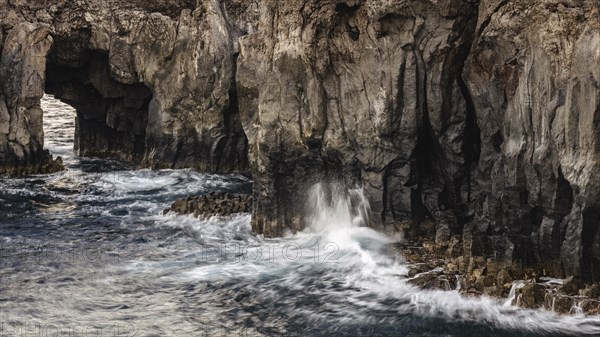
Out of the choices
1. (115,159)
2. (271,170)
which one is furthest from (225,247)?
(115,159)

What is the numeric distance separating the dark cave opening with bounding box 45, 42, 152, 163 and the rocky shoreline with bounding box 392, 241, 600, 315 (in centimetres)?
3283

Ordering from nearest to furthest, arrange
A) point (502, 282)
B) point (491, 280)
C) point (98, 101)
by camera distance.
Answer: point (502, 282), point (491, 280), point (98, 101)

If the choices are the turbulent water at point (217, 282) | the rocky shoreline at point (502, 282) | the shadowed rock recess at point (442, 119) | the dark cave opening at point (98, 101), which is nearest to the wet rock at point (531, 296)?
the rocky shoreline at point (502, 282)

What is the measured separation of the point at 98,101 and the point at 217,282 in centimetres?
3386

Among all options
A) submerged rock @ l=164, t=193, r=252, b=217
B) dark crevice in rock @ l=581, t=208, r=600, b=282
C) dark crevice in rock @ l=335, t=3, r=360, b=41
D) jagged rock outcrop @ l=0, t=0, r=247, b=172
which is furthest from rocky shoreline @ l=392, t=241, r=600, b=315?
jagged rock outcrop @ l=0, t=0, r=247, b=172

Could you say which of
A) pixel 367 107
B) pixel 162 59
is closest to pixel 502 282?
pixel 367 107

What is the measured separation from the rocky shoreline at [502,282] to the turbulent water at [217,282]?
33 cm

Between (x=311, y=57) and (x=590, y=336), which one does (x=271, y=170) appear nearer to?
(x=311, y=57)

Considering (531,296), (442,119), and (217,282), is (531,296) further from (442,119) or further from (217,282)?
(217,282)

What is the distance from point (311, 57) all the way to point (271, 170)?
5299mm

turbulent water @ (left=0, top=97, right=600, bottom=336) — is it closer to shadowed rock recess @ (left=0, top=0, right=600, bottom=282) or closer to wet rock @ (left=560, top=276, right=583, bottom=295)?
wet rock @ (left=560, top=276, right=583, bottom=295)

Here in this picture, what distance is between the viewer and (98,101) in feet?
173

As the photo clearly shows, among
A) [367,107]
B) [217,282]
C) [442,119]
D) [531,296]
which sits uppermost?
[367,107]

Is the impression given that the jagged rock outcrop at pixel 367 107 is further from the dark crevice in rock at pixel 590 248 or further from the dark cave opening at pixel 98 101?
the dark cave opening at pixel 98 101
